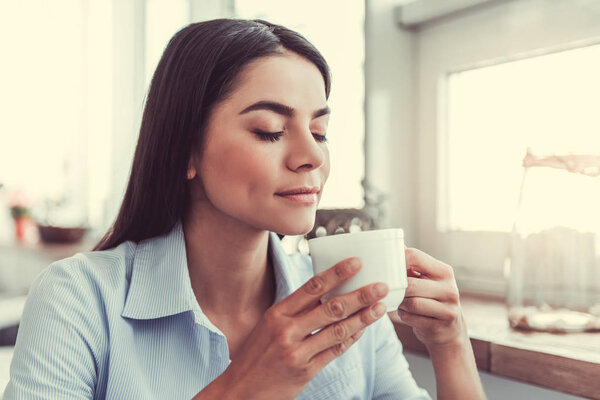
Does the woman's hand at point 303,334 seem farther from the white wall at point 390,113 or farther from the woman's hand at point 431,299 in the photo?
the white wall at point 390,113

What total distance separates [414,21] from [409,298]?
35.7 inches

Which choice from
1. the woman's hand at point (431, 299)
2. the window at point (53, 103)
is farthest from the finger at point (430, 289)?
the window at point (53, 103)

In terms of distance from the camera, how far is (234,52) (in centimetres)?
82

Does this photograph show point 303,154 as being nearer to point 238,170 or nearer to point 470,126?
point 238,170

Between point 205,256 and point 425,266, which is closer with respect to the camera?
point 425,266

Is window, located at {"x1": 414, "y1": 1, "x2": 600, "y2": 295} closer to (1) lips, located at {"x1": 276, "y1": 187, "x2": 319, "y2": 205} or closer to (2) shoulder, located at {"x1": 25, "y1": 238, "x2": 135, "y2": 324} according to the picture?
(1) lips, located at {"x1": 276, "y1": 187, "x2": 319, "y2": 205}

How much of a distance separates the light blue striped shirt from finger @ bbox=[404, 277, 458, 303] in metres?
0.26

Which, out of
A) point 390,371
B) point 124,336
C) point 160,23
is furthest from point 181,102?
point 160,23

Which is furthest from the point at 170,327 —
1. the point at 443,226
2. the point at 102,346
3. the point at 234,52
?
the point at 443,226

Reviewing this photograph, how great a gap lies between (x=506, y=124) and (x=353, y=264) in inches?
33.3

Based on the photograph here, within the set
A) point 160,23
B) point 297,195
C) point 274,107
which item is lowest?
point 297,195

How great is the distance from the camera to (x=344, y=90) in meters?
1.52

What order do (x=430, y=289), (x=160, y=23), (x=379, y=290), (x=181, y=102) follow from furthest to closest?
(x=160, y=23) → (x=181, y=102) → (x=430, y=289) → (x=379, y=290)

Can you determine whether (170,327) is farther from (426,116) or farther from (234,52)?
(426,116)
